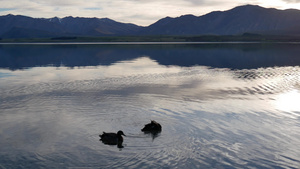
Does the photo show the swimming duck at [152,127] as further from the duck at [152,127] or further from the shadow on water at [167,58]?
the shadow on water at [167,58]

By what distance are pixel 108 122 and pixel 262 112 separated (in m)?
13.0

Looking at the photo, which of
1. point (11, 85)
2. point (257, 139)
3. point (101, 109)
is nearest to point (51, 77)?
point (11, 85)

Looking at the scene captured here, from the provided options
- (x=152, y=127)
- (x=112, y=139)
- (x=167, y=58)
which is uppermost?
(x=167, y=58)

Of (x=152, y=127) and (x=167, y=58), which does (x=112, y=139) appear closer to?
(x=152, y=127)

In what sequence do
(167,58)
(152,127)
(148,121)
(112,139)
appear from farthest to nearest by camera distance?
(167,58), (148,121), (152,127), (112,139)

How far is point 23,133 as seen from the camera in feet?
65.1

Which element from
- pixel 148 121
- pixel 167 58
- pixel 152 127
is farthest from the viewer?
pixel 167 58

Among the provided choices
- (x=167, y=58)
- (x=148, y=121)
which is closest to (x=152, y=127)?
(x=148, y=121)

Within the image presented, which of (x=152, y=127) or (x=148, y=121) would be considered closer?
(x=152, y=127)

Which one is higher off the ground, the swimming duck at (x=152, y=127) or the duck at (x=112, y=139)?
the swimming duck at (x=152, y=127)

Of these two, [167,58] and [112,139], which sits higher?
[167,58]

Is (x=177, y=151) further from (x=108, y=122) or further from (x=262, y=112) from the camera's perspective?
(x=262, y=112)

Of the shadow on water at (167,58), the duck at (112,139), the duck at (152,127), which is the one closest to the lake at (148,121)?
the duck at (112,139)

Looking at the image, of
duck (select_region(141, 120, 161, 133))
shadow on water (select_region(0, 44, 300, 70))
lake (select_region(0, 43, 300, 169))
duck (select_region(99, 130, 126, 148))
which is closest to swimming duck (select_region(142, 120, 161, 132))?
duck (select_region(141, 120, 161, 133))
